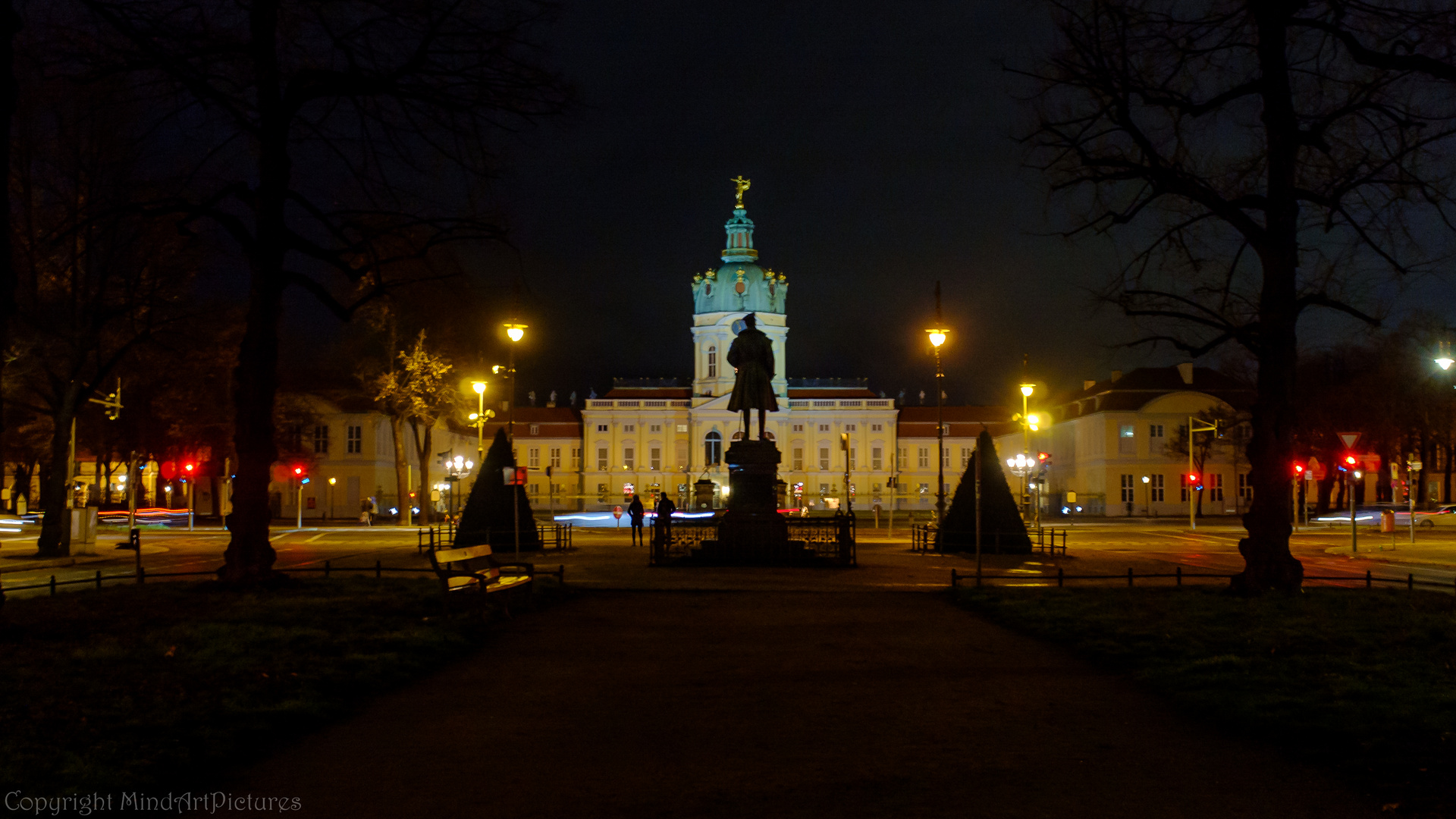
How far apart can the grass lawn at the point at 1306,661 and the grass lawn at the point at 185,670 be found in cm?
707

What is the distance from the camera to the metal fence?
26.0 meters

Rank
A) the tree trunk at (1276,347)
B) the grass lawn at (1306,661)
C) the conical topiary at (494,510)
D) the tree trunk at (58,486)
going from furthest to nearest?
1. the conical topiary at (494,510)
2. the tree trunk at (58,486)
3. the tree trunk at (1276,347)
4. the grass lawn at (1306,661)

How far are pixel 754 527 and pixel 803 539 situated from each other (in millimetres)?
1491

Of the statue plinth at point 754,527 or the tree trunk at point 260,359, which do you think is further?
Answer: the statue plinth at point 754,527

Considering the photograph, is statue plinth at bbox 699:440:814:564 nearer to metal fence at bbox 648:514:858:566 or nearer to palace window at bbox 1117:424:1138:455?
metal fence at bbox 648:514:858:566

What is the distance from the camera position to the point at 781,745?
26.6 feet

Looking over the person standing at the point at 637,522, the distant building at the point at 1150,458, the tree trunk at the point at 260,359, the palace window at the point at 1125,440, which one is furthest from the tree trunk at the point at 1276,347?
the palace window at the point at 1125,440

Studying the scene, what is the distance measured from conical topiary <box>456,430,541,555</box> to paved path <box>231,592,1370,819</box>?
17884mm

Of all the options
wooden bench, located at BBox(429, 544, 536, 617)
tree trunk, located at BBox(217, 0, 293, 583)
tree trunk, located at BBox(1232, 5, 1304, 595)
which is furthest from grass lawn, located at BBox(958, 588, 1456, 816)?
tree trunk, located at BBox(217, 0, 293, 583)

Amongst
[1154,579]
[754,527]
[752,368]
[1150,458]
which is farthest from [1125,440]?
[754,527]

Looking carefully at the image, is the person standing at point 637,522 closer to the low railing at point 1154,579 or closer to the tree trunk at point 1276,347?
the low railing at point 1154,579

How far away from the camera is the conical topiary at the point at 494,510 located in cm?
3064

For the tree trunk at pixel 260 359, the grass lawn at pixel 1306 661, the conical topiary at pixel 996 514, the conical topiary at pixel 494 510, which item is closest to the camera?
the grass lawn at pixel 1306 661

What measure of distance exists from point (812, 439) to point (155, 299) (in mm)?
89211
